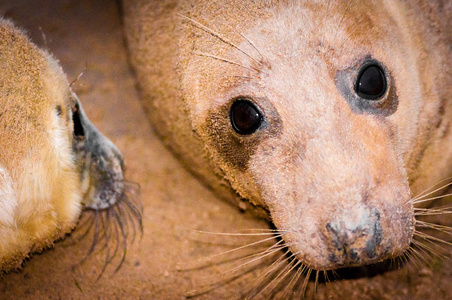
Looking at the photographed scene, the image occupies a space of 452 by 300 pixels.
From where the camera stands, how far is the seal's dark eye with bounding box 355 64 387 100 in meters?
2.10

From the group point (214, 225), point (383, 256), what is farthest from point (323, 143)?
point (214, 225)

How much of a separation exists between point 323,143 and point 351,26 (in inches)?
25.5

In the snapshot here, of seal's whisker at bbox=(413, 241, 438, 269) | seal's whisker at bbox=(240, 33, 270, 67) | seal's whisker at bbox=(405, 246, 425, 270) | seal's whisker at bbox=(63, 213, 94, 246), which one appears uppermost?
seal's whisker at bbox=(240, 33, 270, 67)

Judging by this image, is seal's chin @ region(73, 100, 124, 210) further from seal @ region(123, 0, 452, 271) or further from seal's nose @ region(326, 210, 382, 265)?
seal's nose @ region(326, 210, 382, 265)

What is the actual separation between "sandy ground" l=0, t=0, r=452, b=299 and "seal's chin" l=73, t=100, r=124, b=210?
286 mm

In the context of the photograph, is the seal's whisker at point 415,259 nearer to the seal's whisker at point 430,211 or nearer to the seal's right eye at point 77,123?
the seal's whisker at point 430,211

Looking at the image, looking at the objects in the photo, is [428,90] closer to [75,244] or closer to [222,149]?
[222,149]

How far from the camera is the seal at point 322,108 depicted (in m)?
1.90

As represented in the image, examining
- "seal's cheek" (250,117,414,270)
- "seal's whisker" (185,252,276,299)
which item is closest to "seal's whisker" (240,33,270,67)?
"seal's cheek" (250,117,414,270)

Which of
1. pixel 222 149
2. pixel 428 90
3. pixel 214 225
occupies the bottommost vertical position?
pixel 214 225

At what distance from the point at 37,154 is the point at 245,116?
112 centimetres

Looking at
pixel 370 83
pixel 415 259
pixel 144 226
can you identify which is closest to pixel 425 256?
pixel 415 259

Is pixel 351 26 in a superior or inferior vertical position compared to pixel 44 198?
superior

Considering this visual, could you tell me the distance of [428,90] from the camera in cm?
258
